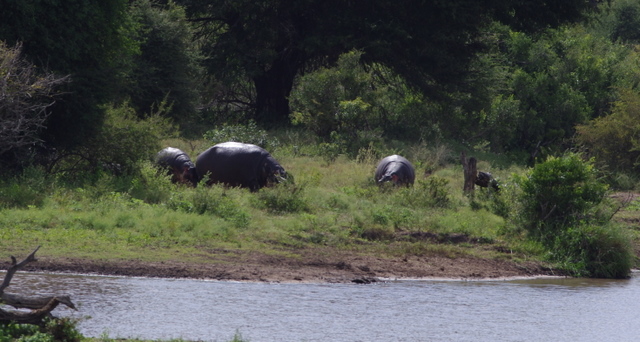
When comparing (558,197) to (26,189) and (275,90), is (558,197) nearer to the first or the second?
(26,189)

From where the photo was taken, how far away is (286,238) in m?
15.8

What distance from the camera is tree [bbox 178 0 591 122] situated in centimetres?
3141

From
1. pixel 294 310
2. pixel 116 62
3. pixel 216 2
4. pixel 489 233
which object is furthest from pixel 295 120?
pixel 294 310

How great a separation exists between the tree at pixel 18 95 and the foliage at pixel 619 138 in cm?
1865

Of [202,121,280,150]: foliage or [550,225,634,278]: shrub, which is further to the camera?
[202,121,280,150]: foliage

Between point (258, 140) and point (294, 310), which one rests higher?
point (258, 140)

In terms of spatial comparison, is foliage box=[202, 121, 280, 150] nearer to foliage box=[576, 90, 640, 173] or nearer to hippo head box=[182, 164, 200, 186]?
hippo head box=[182, 164, 200, 186]

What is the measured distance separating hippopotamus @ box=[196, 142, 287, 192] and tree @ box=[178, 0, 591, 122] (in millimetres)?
11964

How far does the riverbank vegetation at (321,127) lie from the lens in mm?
15906

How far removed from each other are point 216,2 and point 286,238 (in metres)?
17.9

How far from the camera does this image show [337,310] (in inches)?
449

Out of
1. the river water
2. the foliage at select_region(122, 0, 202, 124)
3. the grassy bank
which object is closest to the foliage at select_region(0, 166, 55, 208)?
the grassy bank

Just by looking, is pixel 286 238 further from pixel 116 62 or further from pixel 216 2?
pixel 216 2

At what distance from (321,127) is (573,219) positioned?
1458cm
